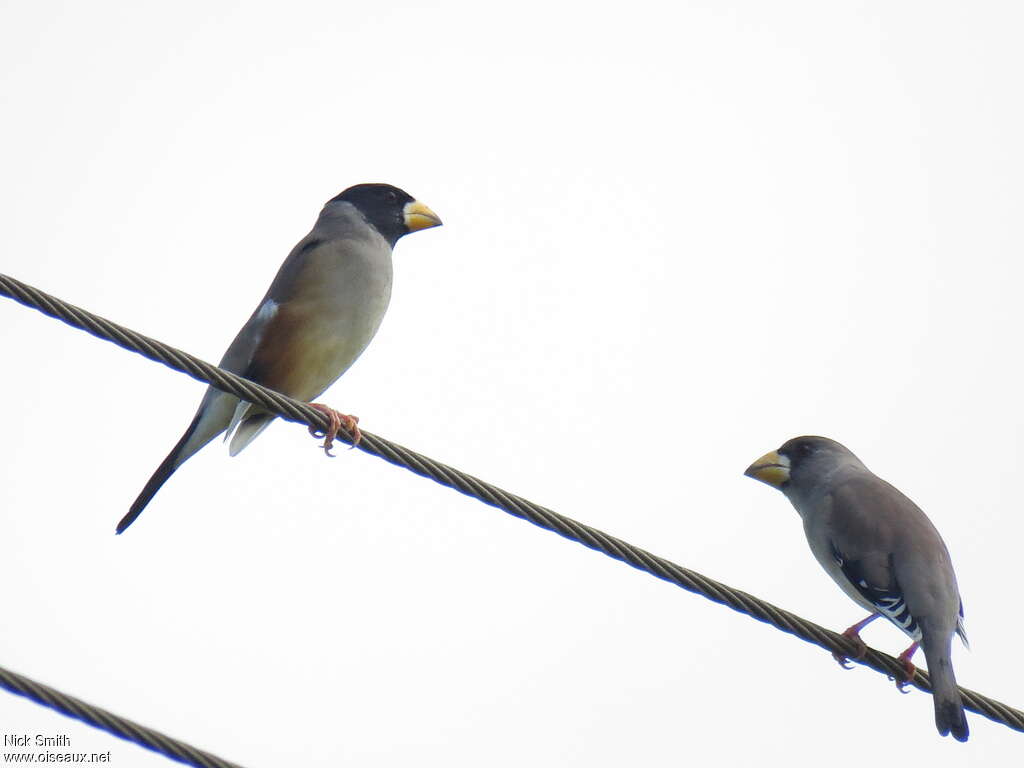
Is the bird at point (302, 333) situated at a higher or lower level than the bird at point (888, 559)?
higher

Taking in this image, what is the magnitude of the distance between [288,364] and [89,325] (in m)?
3.12

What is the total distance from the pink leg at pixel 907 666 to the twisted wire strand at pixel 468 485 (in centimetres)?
103

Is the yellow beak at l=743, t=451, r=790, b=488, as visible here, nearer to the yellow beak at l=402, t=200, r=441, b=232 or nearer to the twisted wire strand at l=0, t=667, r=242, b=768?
the yellow beak at l=402, t=200, r=441, b=232

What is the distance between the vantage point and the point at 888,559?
23.2 ft

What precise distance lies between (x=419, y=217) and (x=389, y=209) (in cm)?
20

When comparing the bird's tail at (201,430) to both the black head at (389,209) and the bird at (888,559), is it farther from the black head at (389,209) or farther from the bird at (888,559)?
the bird at (888,559)

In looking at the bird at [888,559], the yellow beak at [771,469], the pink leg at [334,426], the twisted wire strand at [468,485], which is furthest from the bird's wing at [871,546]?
the pink leg at [334,426]

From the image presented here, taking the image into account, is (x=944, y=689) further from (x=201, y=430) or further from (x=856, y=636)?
(x=201, y=430)

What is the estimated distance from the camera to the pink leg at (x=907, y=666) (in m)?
6.52

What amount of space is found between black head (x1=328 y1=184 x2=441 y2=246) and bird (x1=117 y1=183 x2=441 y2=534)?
0.52 meters

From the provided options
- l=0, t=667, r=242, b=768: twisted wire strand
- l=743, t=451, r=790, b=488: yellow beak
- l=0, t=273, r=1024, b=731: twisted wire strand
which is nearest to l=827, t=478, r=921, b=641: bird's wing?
l=743, t=451, r=790, b=488: yellow beak

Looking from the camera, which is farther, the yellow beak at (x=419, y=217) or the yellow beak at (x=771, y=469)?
the yellow beak at (x=771, y=469)

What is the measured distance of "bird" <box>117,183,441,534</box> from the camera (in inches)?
293

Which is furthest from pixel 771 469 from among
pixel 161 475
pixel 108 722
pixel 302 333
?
pixel 108 722
